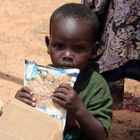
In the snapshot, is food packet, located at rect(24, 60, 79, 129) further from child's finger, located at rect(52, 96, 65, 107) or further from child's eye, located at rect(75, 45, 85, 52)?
child's eye, located at rect(75, 45, 85, 52)

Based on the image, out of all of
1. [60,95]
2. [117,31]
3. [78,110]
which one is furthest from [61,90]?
[117,31]

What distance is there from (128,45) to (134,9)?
11.1 inches

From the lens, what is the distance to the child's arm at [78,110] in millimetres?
1393

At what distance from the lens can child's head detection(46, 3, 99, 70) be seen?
1576mm

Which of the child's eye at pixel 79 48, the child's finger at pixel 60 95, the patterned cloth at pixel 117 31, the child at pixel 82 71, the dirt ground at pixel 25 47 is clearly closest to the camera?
the child's finger at pixel 60 95

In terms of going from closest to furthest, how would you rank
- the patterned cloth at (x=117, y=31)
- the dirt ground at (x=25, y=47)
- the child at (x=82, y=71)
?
the child at (x=82, y=71) → the patterned cloth at (x=117, y=31) → the dirt ground at (x=25, y=47)

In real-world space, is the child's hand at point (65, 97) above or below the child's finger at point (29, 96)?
above

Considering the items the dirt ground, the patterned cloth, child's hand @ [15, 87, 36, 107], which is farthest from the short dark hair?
the dirt ground

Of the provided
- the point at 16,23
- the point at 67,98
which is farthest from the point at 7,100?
the point at 16,23

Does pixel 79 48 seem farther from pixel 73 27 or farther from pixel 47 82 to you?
pixel 47 82

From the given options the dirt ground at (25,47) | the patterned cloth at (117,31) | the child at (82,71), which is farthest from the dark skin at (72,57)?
the dirt ground at (25,47)

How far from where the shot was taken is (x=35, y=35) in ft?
14.8

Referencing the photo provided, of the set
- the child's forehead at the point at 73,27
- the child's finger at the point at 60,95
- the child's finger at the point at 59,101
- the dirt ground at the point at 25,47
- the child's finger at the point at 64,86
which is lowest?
the dirt ground at the point at 25,47

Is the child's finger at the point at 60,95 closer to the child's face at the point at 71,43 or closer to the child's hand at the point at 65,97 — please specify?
the child's hand at the point at 65,97
